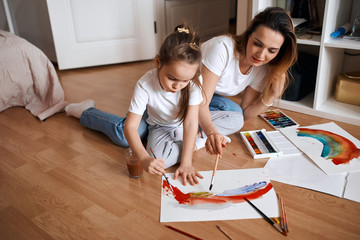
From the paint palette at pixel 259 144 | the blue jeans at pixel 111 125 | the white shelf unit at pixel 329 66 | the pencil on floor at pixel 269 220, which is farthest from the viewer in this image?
the white shelf unit at pixel 329 66

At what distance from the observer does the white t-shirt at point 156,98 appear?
1293mm

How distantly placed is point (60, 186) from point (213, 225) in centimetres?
63

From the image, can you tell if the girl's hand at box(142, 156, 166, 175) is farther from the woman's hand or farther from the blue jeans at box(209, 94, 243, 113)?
the woman's hand

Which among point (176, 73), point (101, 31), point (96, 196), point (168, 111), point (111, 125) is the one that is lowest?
point (96, 196)

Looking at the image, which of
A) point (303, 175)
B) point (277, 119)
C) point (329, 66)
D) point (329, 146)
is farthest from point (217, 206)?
point (329, 66)

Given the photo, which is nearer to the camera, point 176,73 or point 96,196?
point 176,73

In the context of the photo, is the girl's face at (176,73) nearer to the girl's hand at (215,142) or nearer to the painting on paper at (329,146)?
the girl's hand at (215,142)

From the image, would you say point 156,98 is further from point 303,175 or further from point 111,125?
point 303,175

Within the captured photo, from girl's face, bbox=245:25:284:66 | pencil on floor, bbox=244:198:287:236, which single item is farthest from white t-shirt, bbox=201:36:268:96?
pencil on floor, bbox=244:198:287:236

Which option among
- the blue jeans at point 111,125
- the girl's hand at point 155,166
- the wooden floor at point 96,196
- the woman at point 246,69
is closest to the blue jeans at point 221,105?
the woman at point 246,69

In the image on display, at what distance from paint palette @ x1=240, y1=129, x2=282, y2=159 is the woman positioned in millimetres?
79

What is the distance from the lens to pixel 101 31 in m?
2.70

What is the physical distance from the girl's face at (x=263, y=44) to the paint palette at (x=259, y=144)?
1.19 ft

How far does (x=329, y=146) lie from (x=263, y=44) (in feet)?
1.79
